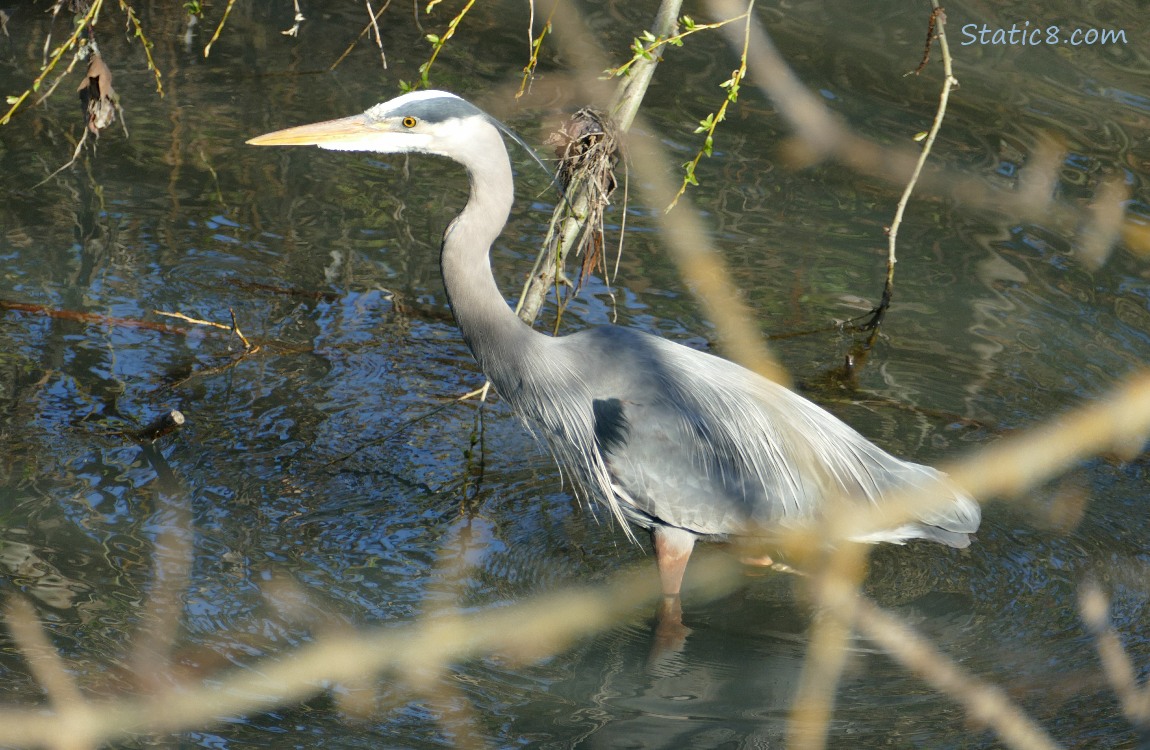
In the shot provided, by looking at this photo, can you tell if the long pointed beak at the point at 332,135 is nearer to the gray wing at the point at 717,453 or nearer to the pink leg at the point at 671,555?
the gray wing at the point at 717,453

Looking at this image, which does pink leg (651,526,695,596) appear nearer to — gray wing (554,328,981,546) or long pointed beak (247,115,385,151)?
gray wing (554,328,981,546)

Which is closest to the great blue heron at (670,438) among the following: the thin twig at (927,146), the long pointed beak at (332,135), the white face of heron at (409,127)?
the white face of heron at (409,127)

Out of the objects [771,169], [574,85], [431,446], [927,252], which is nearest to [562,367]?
[431,446]

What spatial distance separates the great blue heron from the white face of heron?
0.64ft

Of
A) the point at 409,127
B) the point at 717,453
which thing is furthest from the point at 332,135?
the point at 717,453

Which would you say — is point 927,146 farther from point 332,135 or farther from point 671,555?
point 332,135

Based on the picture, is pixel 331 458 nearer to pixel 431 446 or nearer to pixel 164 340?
pixel 431 446

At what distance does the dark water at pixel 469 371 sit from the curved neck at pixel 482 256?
2.00ft

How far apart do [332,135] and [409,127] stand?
0.26 metres

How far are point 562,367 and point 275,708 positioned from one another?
5.05 ft

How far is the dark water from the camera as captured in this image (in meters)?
4.00

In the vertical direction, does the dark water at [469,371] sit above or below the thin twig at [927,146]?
below

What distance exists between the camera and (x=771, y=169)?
771cm

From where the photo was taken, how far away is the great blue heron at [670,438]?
4.42 m
